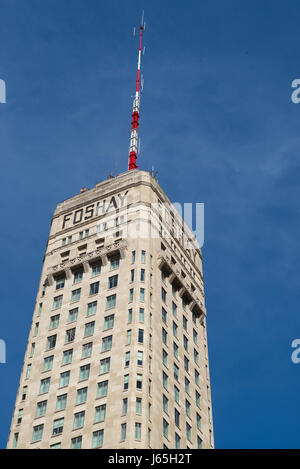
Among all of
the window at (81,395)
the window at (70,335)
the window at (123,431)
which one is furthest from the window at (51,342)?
the window at (123,431)

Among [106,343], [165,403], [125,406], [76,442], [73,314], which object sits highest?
[73,314]

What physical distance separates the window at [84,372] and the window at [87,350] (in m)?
1.53

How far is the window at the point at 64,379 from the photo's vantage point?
88.2m

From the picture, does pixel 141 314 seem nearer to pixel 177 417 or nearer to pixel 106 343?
pixel 106 343

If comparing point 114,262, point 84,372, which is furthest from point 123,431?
point 114,262

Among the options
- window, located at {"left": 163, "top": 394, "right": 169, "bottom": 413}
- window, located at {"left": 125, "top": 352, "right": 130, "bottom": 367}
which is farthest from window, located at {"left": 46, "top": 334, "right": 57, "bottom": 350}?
window, located at {"left": 163, "top": 394, "right": 169, "bottom": 413}

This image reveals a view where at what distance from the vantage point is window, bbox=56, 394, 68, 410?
8575cm

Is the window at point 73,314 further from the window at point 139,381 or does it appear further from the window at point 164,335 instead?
the window at point 139,381

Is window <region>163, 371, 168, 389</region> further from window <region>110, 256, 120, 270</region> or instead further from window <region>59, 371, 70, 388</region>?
window <region>110, 256, 120, 270</region>

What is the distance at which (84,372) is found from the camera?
88.1 meters

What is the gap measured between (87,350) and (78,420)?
9.93m

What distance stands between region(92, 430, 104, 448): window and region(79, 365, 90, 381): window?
338 inches
